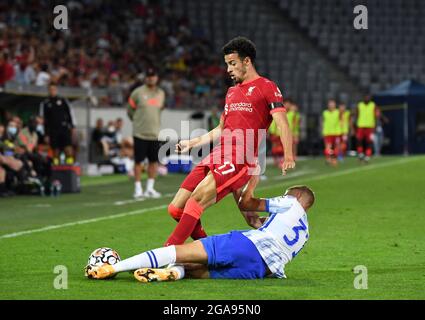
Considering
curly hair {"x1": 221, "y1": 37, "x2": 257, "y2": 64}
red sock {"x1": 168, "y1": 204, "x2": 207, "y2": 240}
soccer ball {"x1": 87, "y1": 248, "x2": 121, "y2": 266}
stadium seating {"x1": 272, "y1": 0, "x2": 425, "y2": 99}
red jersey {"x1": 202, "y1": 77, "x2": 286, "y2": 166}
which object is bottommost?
soccer ball {"x1": 87, "y1": 248, "x2": 121, "y2": 266}

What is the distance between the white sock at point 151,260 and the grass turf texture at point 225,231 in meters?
0.14

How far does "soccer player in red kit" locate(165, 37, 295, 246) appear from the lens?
1017cm

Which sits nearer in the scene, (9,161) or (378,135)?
(9,161)

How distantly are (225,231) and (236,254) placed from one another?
4.84 m

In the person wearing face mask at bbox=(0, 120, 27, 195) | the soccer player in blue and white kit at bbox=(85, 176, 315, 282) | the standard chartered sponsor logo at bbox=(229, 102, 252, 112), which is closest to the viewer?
the soccer player in blue and white kit at bbox=(85, 176, 315, 282)

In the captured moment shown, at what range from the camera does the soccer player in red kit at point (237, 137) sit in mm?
10172

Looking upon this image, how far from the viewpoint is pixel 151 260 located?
944cm

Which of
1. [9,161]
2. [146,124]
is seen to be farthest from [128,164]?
[146,124]

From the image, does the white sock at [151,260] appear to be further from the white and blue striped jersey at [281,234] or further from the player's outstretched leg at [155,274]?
the white and blue striped jersey at [281,234]

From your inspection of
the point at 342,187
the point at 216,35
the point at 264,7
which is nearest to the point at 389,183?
the point at 342,187

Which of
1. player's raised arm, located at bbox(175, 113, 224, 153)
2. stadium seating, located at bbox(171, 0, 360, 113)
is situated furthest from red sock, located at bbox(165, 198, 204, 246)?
stadium seating, located at bbox(171, 0, 360, 113)

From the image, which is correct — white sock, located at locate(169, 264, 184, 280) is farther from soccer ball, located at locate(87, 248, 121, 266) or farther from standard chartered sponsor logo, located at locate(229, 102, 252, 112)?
standard chartered sponsor logo, located at locate(229, 102, 252, 112)

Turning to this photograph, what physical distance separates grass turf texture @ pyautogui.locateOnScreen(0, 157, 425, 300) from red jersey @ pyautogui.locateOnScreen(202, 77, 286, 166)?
1223 millimetres

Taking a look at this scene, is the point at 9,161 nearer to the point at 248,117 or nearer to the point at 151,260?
the point at 248,117
